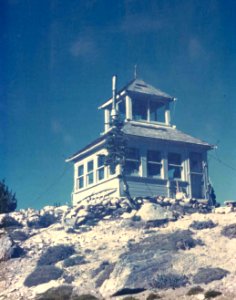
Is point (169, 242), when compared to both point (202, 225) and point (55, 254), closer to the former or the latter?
point (202, 225)

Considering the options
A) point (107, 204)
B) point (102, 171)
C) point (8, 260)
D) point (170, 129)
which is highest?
point (170, 129)

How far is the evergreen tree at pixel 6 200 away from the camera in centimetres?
3731

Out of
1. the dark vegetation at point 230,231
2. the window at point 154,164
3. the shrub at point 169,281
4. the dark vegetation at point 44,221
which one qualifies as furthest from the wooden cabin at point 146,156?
the shrub at point 169,281

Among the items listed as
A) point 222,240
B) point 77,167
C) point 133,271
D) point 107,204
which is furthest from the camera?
point 77,167

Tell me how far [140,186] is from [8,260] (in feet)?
46.5

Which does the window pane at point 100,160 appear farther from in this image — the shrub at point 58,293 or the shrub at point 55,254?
the shrub at point 58,293

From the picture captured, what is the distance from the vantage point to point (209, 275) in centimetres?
2062

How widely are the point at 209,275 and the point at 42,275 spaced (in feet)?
30.1

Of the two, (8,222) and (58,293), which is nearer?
(58,293)

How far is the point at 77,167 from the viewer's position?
1724 inches

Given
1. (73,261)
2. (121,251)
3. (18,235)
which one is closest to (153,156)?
(18,235)

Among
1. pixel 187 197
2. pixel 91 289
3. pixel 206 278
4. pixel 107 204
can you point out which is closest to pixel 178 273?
pixel 206 278

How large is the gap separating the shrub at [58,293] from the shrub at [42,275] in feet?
6.16

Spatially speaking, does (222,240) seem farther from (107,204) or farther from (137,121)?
(137,121)
